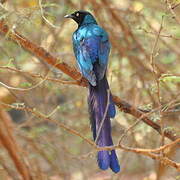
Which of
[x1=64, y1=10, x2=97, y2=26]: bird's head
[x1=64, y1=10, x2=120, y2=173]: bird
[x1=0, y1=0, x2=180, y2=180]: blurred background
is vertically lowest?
[x1=0, y1=0, x2=180, y2=180]: blurred background

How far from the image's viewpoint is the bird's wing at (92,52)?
12.3 feet

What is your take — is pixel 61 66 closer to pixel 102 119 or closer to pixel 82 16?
pixel 102 119

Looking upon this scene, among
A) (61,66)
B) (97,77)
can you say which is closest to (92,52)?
(97,77)

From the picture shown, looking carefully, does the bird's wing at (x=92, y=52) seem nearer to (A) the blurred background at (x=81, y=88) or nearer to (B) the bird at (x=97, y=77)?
(B) the bird at (x=97, y=77)

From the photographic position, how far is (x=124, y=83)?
19.2ft

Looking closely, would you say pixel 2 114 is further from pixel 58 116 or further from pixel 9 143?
pixel 58 116

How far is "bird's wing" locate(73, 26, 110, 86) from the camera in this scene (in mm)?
3744

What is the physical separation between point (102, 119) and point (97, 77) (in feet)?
1.47

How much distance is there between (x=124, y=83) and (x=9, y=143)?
226 centimetres

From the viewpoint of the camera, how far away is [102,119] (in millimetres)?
3404

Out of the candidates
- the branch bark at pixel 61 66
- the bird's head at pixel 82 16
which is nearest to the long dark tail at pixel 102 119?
the branch bark at pixel 61 66

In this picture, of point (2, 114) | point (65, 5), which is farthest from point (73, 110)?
point (2, 114)

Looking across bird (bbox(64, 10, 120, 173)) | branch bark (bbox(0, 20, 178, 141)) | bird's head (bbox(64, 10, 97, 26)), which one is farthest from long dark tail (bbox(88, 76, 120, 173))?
bird's head (bbox(64, 10, 97, 26))

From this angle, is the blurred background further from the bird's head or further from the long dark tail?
the long dark tail
